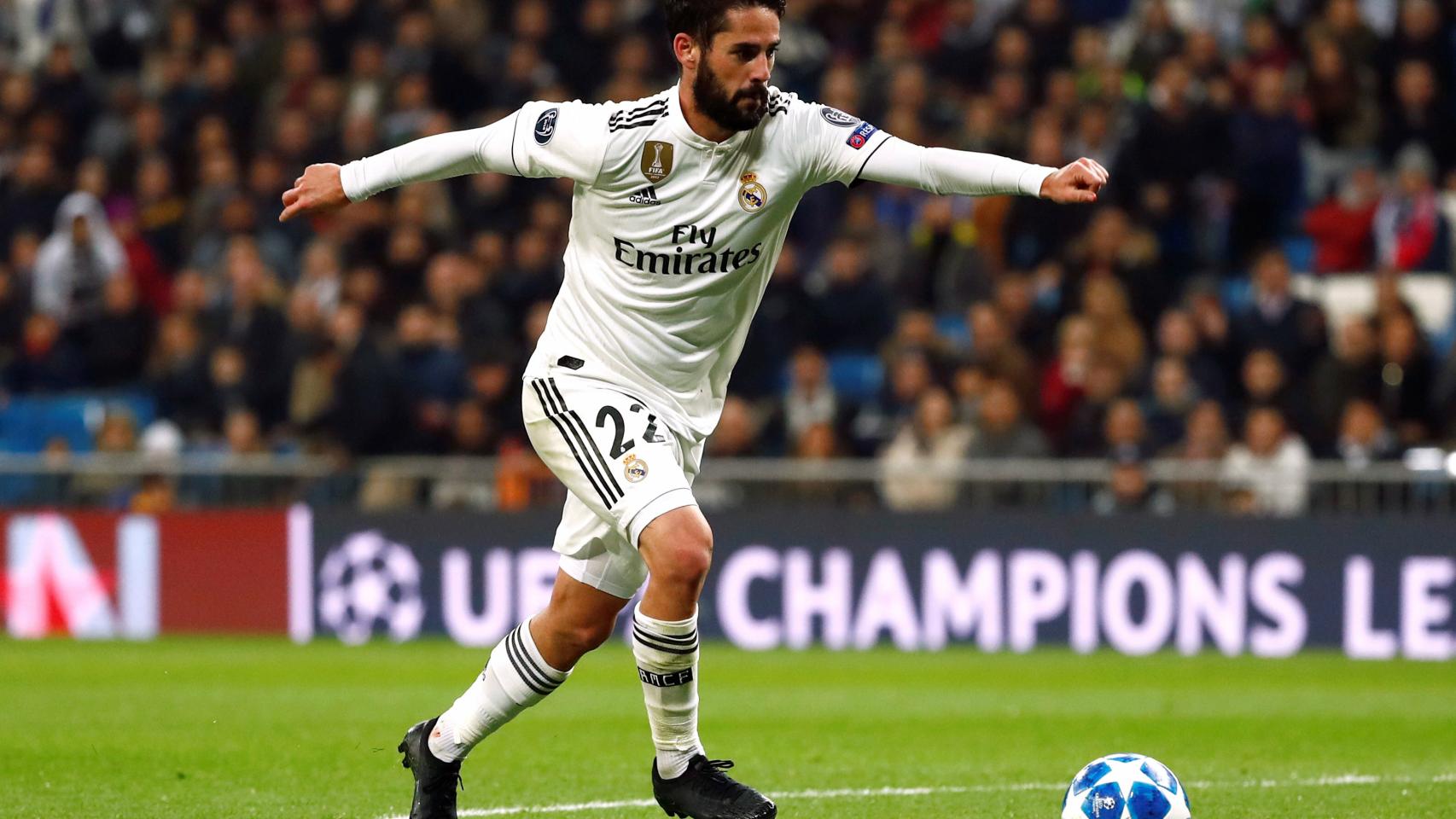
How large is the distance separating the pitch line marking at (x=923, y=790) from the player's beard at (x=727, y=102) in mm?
2333

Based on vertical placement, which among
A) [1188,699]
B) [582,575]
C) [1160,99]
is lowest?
[1188,699]

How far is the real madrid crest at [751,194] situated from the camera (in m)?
6.33

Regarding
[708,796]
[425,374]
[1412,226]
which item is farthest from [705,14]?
[1412,226]

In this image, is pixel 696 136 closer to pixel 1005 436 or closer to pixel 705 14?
pixel 705 14

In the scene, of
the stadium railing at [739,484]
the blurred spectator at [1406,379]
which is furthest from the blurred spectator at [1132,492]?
the blurred spectator at [1406,379]

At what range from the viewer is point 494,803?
7.20 metres

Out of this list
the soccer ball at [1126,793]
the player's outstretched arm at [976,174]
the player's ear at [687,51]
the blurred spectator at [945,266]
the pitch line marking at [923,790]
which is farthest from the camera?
the blurred spectator at [945,266]

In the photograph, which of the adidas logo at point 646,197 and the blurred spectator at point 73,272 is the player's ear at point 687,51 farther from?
the blurred spectator at point 73,272

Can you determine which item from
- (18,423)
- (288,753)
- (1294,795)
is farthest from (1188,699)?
(18,423)

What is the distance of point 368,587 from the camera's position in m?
15.9

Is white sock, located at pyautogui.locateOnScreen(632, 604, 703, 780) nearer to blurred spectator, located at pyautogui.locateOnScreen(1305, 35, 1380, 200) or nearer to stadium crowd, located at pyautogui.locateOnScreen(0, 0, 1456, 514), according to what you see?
stadium crowd, located at pyautogui.locateOnScreen(0, 0, 1456, 514)

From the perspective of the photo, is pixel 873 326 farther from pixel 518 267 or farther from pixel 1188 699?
pixel 1188 699

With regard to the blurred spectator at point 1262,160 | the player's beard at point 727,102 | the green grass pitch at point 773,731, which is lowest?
the green grass pitch at point 773,731

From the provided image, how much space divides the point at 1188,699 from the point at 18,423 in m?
10.5
